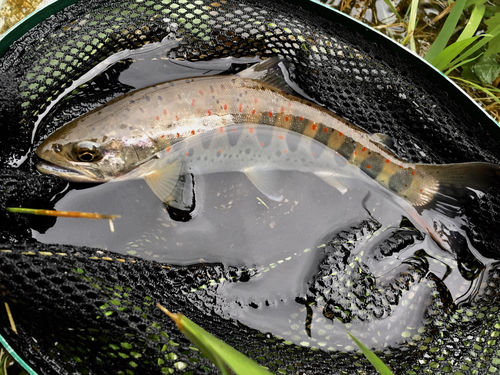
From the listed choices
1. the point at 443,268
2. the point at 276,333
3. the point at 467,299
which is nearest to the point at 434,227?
the point at 443,268

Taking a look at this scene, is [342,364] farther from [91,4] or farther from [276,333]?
[91,4]

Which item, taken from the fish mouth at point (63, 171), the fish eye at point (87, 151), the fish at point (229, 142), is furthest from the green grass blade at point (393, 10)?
the fish mouth at point (63, 171)

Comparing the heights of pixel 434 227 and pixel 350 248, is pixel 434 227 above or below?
above

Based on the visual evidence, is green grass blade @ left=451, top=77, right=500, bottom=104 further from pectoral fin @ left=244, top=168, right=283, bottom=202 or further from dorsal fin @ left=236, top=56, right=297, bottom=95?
pectoral fin @ left=244, top=168, right=283, bottom=202

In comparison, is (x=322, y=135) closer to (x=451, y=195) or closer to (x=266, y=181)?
(x=266, y=181)

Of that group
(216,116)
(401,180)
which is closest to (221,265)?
(216,116)
